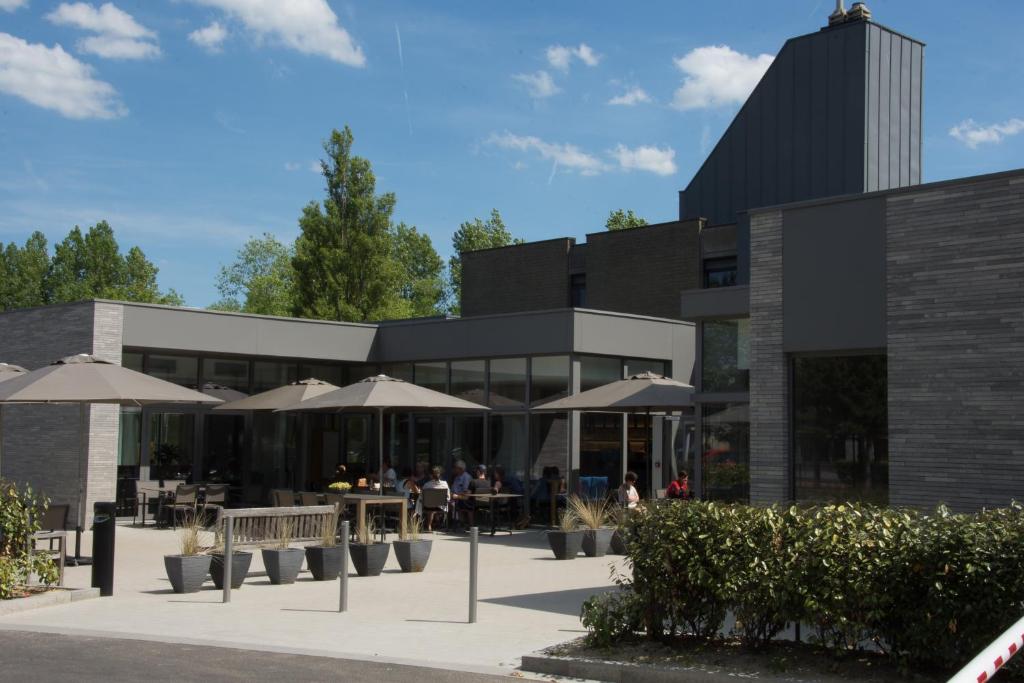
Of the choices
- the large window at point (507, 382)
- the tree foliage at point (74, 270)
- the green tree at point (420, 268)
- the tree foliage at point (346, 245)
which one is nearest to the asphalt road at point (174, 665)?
the large window at point (507, 382)

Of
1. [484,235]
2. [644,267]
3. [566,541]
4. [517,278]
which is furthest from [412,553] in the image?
[484,235]

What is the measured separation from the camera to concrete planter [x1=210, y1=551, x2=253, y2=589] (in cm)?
1362

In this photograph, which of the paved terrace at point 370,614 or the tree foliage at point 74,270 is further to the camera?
the tree foliage at point 74,270

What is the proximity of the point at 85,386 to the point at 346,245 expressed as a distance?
28.4 m

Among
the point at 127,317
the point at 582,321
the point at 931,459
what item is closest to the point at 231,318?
the point at 127,317

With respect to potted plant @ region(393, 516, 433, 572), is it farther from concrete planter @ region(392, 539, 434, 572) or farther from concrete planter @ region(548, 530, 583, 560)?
concrete planter @ region(548, 530, 583, 560)

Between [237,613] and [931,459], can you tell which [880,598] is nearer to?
[931,459]

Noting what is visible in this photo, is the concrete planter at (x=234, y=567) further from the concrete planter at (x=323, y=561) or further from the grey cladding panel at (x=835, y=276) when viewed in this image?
the grey cladding panel at (x=835, y=276)

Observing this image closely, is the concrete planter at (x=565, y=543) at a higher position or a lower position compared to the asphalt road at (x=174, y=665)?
higher

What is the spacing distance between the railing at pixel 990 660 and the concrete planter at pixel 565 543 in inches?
486

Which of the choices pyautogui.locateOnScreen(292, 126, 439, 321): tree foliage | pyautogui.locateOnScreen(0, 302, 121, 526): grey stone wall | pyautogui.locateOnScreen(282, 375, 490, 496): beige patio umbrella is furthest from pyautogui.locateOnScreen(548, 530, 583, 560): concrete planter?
pyautogui.locateOnScreen(292, 126, 439, 321): tree foliage

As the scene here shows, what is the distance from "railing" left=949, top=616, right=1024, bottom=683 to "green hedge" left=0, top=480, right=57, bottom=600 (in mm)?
10430

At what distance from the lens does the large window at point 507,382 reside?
24.1 m

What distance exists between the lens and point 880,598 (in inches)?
327
